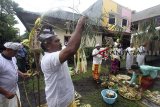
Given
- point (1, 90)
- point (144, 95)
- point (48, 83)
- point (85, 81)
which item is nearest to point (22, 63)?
point (85, 81)

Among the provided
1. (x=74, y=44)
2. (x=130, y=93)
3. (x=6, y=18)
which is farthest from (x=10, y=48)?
(x=6, y=18)

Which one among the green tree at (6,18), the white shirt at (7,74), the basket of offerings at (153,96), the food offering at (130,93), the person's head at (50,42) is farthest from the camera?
the green tree at (6,18)

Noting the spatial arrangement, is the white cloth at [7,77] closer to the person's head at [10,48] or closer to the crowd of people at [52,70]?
the crowd of people at [52,70]

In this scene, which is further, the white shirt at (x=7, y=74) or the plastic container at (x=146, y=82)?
the plastic container at (x=146, y=82)

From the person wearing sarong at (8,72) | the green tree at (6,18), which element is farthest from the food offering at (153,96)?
the green tree at (6,18)

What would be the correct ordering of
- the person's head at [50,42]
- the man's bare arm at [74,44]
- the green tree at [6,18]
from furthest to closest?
the green tree at [6,18] < the person's head at [50,42] < the man's bare arm at [74,44]

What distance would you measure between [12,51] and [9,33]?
985 centimetres

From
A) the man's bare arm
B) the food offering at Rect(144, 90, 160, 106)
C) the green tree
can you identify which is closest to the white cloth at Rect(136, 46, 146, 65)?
the food offering at Rect(144, 90, 160, 106)

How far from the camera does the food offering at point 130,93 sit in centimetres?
672

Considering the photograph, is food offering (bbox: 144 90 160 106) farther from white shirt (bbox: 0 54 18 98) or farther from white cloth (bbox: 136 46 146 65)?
white shirt (bbox: 0 54 18 98)

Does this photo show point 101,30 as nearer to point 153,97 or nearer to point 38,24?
point 38,24

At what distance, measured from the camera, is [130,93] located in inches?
272

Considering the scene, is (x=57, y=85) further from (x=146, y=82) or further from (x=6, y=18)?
(x=6, y=18)

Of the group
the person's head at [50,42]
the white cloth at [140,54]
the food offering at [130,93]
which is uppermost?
the person's head at [50,42]
